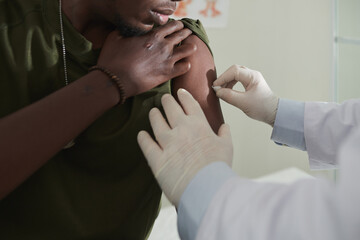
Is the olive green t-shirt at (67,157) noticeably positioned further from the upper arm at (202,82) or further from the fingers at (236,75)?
the fingers at (236,75)

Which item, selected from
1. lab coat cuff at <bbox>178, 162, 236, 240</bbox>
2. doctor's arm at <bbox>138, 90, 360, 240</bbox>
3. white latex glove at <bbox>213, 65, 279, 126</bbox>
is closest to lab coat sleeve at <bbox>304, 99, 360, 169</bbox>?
white latex glove at <bbox>213, 65, 279, 126</bbox>

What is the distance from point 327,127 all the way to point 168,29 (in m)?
0.63

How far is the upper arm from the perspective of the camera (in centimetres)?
96

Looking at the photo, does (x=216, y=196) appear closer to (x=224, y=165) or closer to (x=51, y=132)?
(x=224, y=165)

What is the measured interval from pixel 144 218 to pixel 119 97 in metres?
0.39

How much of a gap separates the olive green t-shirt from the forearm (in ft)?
0.53

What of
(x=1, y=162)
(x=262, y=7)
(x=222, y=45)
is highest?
Result: (x=1, y=162)

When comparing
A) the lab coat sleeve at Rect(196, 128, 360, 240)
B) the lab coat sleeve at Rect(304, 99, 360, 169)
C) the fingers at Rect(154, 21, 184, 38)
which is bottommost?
the lab coat sleeve at Rect(304, 99, 360, 169)

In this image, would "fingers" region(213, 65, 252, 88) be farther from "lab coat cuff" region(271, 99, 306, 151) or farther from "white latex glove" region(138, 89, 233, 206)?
"white latex glove" region(138, 89, 233, 206)

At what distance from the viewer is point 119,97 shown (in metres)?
0.77

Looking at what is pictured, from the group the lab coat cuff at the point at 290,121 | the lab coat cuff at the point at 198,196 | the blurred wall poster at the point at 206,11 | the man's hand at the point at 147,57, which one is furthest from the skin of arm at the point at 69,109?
the blurred wall poster at the point at 206,11

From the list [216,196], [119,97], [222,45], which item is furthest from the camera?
[222,45]

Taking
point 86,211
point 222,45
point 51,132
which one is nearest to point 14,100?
point 51,132

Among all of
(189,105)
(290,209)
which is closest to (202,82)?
(189,105)
